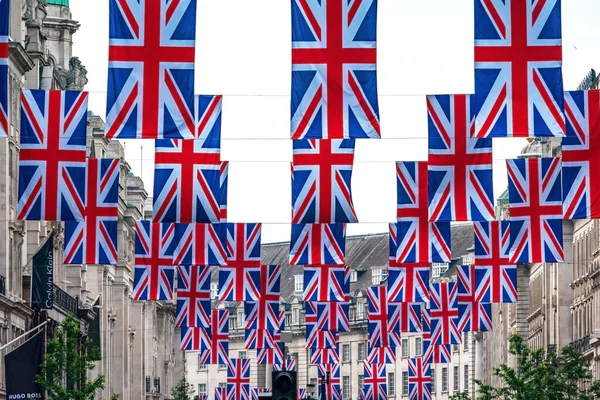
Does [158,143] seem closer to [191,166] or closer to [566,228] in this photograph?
[191,166]

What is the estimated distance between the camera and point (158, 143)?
5103 cm

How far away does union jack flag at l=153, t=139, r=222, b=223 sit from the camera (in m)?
49.9

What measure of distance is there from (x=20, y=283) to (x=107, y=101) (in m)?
41.9

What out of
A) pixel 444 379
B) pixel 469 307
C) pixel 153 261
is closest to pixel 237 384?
pixel 469 307

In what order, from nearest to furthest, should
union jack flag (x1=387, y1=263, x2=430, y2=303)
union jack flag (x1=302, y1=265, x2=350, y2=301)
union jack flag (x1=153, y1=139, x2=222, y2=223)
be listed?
union jack flag (x1=153, y1=139, x2=222, y2=223) < union jack flag (x1=302, y1=265, x2=350, y2=301) < union jack flag (x1=387, y1=263, x2=430, y2=303)

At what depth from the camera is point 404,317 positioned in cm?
7538

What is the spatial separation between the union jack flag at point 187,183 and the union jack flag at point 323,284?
13.2m

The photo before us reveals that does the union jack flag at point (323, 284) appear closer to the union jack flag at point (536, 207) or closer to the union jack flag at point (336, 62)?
the union jack flag at point (536, 207)

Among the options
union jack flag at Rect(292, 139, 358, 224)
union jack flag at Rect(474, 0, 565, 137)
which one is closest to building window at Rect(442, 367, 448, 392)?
union jack flag at Rect(292, 139, 358, 224)

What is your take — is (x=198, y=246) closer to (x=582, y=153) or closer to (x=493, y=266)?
(x=493, y=266)

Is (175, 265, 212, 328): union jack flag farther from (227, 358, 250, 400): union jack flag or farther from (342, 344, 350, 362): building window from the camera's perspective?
(342, 344, 350, 362): building window

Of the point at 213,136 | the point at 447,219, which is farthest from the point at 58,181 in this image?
the point at 447,219

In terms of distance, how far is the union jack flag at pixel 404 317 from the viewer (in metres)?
75.0

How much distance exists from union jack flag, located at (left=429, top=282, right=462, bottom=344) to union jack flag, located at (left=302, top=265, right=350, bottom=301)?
27.3 ft
